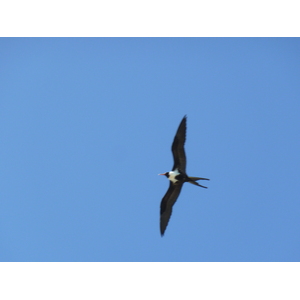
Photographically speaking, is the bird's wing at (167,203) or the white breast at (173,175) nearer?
the white breast at (173,175)

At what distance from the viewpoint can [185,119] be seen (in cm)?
710

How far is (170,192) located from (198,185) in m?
0.81

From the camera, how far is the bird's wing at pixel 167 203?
7.26m

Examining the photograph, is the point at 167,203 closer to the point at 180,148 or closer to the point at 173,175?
the point at 173,175

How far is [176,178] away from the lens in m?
7.08

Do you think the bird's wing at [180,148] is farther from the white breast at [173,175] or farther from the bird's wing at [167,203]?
the bird's wing at [167,203]

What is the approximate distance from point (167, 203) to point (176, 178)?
2.38ft

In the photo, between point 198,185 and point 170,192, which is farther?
point 170,192

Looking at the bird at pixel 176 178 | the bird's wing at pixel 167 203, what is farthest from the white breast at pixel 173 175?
the bird's wing at pixel 167 203

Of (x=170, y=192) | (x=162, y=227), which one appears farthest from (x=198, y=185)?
(x=162, y=227)

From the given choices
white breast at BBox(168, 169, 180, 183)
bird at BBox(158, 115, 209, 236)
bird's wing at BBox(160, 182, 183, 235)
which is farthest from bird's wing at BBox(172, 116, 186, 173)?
bird's wing at BBox(160, 182, 183, 235)

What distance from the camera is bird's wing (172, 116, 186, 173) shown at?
22.7ft

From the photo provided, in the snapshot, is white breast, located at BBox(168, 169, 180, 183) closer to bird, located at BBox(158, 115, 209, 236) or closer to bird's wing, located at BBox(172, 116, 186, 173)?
bird, located at BBox(158, 115, 209, 236)

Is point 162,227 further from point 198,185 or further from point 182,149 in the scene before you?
point 182,149
